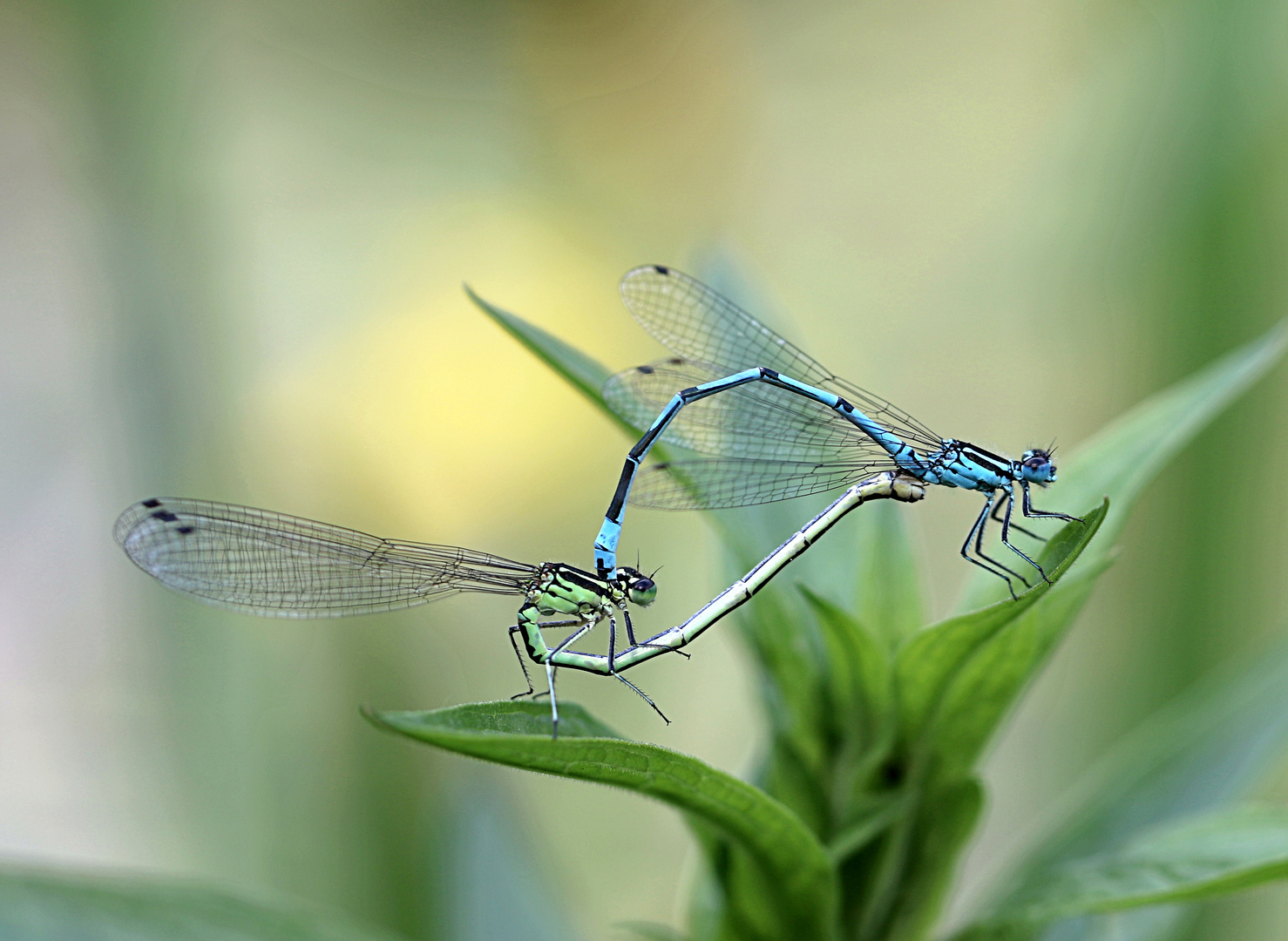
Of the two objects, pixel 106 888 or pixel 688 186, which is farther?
pixel 688 186

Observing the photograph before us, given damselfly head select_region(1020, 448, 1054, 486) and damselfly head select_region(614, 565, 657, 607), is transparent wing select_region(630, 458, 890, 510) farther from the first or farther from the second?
damselfly head select_region(1020, 448, 1054, 486)

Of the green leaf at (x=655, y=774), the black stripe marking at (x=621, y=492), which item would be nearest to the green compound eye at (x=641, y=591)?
the black stripe marking at (x=621, y=492)

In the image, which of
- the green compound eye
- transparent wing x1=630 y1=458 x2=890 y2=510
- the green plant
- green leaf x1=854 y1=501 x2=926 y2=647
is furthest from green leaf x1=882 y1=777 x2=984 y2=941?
the green compound eye

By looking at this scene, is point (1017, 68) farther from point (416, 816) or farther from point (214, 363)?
point (416, 816)

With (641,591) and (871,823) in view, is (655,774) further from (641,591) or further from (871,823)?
(641,591)

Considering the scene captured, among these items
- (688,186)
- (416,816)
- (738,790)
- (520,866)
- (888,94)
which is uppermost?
(888,94)

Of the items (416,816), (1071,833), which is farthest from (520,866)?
(1071,833)

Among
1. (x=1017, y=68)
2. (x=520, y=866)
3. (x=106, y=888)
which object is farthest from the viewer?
(x=1017, y=68)

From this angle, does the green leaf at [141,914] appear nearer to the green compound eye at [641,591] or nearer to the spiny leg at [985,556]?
the green compound eye at [641,591]
